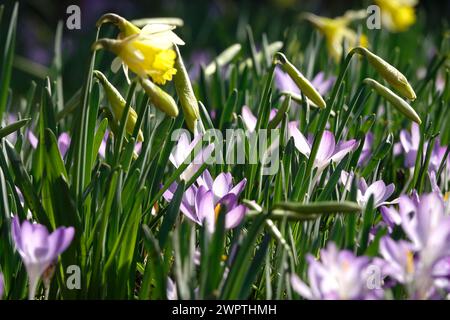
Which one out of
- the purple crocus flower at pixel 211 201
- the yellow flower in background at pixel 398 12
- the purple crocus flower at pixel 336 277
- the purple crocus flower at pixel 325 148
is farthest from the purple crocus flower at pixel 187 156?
the yellow flower in background at pixel 398 12

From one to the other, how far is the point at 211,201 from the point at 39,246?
264 millimetres

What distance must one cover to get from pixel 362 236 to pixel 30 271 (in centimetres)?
45

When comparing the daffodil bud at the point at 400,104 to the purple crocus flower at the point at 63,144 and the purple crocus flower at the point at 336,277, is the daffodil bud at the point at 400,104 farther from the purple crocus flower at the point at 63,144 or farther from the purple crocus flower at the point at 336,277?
the purple crocus flower at the point at 63,144

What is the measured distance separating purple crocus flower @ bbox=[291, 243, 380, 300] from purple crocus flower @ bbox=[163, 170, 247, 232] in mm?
180

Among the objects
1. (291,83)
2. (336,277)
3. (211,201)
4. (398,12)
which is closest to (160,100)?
(211,201)

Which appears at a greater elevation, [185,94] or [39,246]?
[185,94]

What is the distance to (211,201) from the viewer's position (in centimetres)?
111

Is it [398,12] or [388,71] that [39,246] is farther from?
[398,12]

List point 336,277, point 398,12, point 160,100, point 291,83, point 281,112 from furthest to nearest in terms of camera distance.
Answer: point 398,12
point 291,83
point 281,112
point 160,100
point 336,277

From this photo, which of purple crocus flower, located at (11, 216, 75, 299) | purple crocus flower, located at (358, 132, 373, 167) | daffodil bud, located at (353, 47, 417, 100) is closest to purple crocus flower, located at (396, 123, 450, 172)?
purple crocus flower, located at (358, 132, 373, 167)

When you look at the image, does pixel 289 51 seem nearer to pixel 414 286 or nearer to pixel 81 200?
pixel 81 200

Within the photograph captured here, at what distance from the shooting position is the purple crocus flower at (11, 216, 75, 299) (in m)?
0.95

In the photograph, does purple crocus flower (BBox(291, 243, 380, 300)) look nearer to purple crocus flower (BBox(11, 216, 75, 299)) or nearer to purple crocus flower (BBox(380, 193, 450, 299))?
purple crocus flower (BBox(380, 193, 450, 299))

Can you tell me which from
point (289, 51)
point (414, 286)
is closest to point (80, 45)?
point (289, 51)
